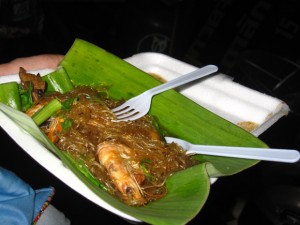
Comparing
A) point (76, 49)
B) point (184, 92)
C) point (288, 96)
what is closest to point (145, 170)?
point (184, 92)

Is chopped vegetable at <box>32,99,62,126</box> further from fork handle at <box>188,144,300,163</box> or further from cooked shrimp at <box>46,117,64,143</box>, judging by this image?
fork handle at <box>188,144,300,163</box>

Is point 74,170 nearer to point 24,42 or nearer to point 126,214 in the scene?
point 126,214

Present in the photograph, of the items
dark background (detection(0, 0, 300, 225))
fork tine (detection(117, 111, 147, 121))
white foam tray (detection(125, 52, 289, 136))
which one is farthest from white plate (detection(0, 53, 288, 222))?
dark background (detection(0, 0, 300, 225))

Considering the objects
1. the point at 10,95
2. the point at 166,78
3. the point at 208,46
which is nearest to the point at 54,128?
the point at 10,95

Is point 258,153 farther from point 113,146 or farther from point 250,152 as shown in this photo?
point 113,146

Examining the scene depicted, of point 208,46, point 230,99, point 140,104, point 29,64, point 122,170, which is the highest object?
point 230,99

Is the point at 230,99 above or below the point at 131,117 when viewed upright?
above
